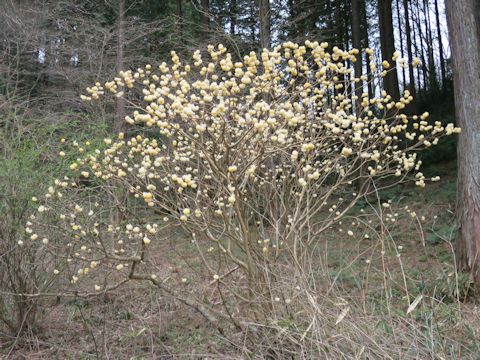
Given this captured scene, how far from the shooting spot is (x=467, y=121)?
525 cm

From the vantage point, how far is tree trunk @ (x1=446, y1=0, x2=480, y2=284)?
511 centimetres

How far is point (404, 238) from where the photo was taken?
776cm

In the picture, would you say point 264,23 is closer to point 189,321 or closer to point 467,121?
point 467,121

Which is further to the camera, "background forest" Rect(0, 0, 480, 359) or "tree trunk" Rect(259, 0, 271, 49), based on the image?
"tree trunk" Rect(259, 0, 271, 49)

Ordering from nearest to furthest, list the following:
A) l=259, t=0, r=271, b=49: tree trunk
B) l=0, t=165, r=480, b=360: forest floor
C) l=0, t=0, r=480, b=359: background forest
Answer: l=0, t=165, r=480, b=360: forest floor < l=0, t=0, r=480, b=359: background forest < l=259, t=0, r=271, b=49: tree trunk

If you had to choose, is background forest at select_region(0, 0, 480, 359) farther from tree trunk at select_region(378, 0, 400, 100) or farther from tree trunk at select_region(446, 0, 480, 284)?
tree trunk at select_region(378, 0, 400, 100)

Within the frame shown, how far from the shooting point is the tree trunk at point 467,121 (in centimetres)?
511

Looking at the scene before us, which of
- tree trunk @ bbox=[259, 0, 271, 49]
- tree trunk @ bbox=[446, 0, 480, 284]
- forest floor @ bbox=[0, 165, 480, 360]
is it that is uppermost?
tree trunk @ bbox=[259, 0, 271, 49]

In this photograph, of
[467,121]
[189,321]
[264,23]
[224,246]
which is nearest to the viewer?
[189,321]

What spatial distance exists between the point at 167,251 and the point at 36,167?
3865 millimetres

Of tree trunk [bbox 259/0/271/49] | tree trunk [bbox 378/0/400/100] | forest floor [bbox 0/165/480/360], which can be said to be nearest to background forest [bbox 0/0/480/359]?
forest floor [bbox 0/165/480/360]

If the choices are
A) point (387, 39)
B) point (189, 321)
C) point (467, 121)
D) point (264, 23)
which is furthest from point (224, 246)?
point (387, 39)

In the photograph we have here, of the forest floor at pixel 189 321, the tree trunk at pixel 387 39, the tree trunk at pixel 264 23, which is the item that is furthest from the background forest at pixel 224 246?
the tree trunk at pixel 387 39

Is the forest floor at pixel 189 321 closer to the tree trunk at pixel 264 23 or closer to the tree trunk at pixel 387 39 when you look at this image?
the tree trunk at pixel 264 23
